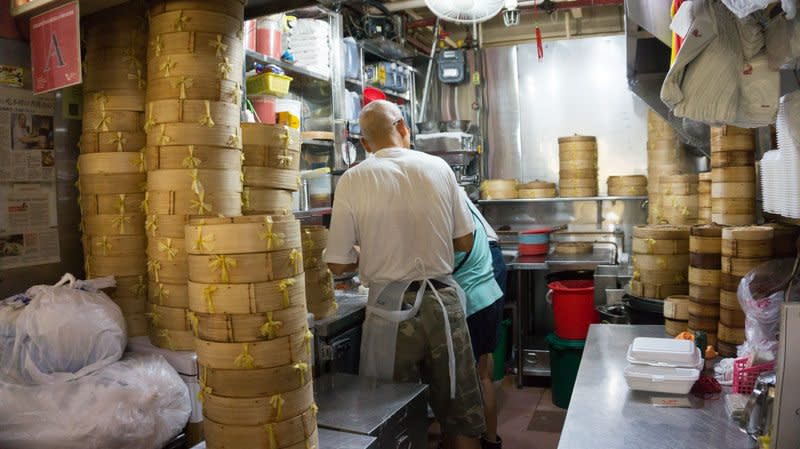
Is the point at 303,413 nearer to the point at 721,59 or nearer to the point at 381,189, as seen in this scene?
the point at 381,189

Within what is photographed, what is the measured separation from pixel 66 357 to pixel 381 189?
1443 millimetres

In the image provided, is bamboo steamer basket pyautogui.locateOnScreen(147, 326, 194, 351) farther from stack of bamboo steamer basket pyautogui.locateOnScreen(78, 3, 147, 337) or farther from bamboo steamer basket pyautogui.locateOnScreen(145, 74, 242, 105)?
bamboo steamer basket pyautogui.locateOnScreen(145, 74, 242, 105)

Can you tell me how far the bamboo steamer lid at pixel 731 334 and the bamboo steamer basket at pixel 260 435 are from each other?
1.52 metres

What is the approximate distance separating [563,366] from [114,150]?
3.47 metres

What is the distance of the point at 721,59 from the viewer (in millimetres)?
1612

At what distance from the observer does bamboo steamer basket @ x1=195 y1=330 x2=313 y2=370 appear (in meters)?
1.83

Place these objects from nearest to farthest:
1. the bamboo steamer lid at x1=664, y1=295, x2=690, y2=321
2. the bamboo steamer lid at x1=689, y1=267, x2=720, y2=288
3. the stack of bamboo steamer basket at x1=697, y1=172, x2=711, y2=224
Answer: the bamboo steamer lid at x1=689, y1=267, x2=720, y2=288
the bamboo steamer lid at x1=664, y1=295, x2=690, y2=321
the stack of bamboo steamer basket at x1=697, y1=172, x2=711, y2=224

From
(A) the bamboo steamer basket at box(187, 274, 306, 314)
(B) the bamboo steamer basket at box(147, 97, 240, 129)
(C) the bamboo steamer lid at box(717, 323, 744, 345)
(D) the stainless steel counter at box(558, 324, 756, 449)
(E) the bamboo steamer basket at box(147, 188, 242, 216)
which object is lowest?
(D) the stainless steel counter at box(558, 324, 756, 449)

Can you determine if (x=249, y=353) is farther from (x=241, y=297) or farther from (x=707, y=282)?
(x=707, y=282)

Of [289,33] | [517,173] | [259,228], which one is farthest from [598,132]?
[259,228]

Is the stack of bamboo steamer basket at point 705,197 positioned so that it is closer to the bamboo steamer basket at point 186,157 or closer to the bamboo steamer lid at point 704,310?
the bamboo steamer lid at point 704,310

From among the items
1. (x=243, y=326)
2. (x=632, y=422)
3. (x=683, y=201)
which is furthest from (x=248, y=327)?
(x=683, y=201)

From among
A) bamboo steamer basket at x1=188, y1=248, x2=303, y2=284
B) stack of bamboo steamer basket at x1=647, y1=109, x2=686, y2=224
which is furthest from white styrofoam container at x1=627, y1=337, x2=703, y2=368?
stack of bamboo steamer basket at x1=647, y1=109, x2=686, y2=224

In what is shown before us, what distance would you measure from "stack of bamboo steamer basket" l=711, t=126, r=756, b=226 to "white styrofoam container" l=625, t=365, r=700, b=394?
2.91ft
